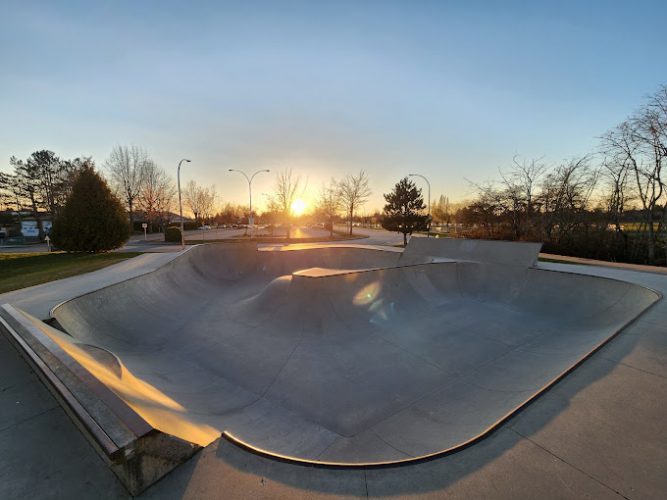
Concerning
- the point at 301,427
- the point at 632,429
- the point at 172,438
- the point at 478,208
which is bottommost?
the point at 301,427

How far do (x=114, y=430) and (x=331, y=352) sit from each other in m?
4.51

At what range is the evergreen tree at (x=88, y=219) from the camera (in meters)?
15.6

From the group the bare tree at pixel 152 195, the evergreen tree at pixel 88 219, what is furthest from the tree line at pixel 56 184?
the evergreen tree at pixel 88 219

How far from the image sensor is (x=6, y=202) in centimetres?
4044

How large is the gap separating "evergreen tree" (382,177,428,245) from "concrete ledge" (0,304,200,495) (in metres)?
30.2

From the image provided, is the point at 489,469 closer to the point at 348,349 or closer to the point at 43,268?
the point at 348,349

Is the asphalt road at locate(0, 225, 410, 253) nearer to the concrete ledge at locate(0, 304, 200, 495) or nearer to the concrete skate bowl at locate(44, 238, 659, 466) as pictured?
the concrete skate bowl at locate(44, 238, 659, 466)

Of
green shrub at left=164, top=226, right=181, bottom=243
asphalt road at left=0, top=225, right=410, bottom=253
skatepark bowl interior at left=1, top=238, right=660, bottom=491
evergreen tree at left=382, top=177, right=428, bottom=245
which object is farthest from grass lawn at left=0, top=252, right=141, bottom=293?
evergreen tree at left=382, top=177, right=428, bottom=245

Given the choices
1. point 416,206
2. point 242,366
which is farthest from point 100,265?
point 416,206

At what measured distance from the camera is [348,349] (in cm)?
646

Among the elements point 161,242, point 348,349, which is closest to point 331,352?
point 348,349

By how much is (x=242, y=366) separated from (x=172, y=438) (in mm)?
3676

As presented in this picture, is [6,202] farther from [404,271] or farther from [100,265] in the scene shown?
[404,271]

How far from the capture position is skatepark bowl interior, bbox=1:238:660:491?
3.58 m
